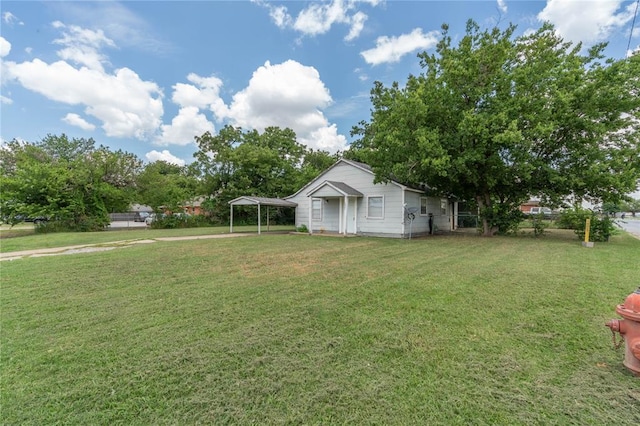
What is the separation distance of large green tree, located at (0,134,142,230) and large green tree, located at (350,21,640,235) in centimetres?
1767

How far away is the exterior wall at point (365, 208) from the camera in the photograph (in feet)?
45.3

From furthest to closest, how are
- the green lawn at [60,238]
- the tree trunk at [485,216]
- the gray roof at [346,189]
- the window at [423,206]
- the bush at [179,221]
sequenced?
the bush at [179,221]
the window at [423,206]
the tree trunk at [485,216]
the gray roof at [346,189]
the green lawn at [60,238]

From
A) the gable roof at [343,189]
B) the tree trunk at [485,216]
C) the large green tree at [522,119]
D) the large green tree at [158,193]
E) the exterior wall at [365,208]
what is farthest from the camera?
the large green tree at [158,193]

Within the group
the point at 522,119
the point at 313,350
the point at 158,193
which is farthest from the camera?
the point at 158,193

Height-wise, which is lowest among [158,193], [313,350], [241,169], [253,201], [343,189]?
[313,350]

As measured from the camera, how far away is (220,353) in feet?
9.03

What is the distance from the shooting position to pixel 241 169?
25984 mm

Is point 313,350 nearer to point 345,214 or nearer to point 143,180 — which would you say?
point 345,214

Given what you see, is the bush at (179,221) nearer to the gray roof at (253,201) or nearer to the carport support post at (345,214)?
the gray roof at (253,201)

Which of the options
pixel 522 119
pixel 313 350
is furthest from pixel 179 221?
pixel 522 119

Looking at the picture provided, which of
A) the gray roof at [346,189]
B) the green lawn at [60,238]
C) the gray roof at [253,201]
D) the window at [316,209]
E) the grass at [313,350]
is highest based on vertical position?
the gray roof at [346,189]

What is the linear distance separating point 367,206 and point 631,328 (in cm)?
1263

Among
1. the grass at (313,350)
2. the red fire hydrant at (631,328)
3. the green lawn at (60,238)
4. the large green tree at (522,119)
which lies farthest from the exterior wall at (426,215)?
the red fire hydrant at (631,328)

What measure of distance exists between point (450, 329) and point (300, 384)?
197cm
